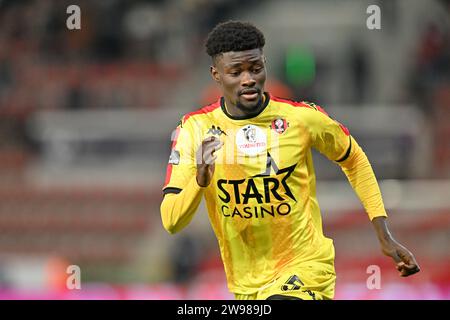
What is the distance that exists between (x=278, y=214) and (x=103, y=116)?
1053 cm

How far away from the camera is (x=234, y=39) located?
229 inches

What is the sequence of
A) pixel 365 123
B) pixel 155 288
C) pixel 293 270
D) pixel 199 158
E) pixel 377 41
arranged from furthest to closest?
pixel 377 41 → pixel 365 123 → pixel 155 288 → pixel 293 270 → pixel 199 158

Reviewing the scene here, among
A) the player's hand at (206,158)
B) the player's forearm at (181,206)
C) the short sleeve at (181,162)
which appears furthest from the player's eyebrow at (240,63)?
the player's forearm at (181,206)

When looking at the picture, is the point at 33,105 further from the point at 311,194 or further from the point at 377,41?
the point at 311,194

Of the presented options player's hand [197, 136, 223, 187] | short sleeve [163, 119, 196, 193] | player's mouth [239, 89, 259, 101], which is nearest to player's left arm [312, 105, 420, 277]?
player's mouth [239, 89, 259, 101]

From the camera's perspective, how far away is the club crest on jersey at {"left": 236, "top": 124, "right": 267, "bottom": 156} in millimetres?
5941

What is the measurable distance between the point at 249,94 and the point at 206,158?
628 millimetres

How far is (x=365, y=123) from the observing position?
15445mm

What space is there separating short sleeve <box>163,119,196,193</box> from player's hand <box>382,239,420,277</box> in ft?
4.03

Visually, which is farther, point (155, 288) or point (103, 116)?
point (103, 116)

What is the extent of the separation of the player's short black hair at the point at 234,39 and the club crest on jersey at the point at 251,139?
0.47 meters

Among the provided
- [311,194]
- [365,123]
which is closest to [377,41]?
[365,123]

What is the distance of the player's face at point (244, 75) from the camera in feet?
18.9

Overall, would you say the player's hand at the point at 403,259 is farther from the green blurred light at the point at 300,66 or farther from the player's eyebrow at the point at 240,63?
the green blurred light at the point at 300,66
